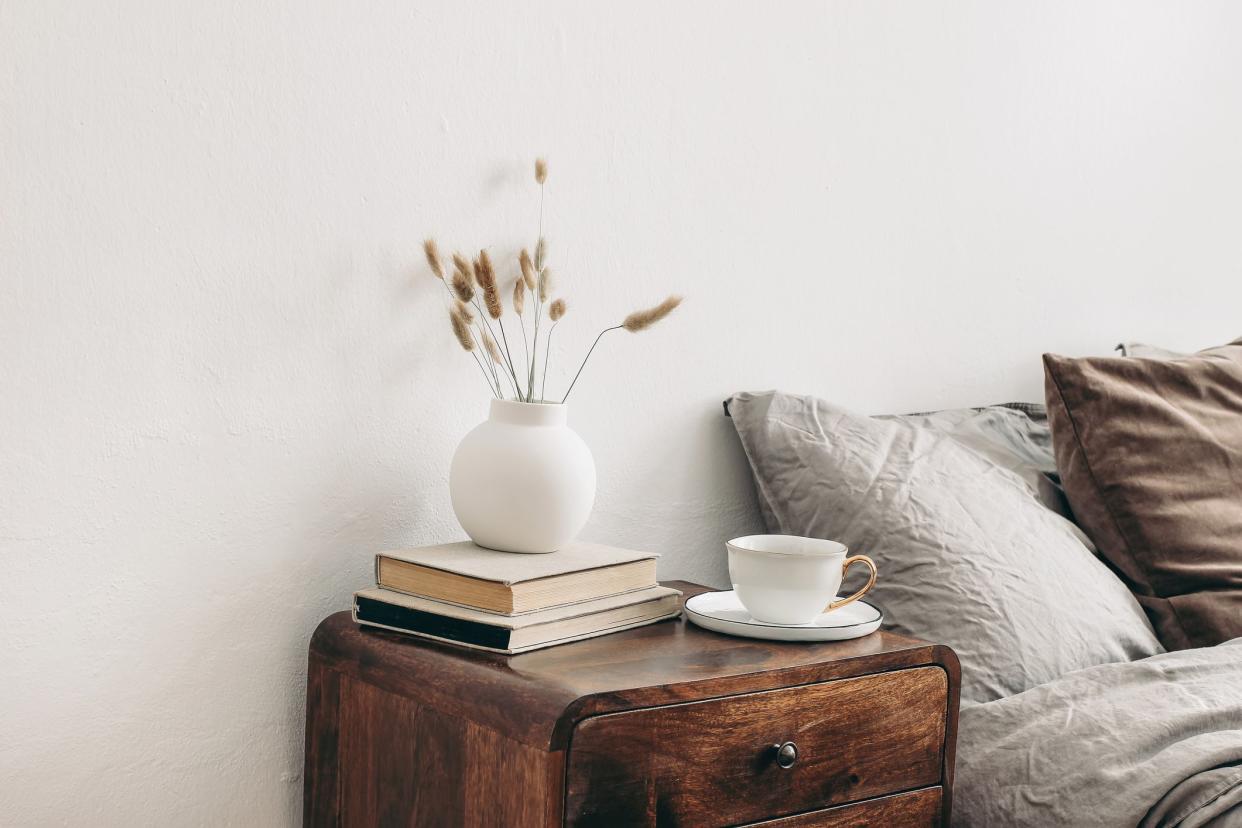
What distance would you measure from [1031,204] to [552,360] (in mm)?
935

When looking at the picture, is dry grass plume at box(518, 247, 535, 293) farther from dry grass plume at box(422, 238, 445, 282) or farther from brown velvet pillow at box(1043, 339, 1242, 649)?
brown velvet pillow at box(1043, 339, 1242, 649)

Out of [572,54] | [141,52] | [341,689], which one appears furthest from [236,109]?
[341,689]

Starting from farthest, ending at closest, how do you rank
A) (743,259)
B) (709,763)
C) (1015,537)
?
(743,259) → (1015,537) → (709,763)

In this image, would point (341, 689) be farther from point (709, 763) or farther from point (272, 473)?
point (709, 763)

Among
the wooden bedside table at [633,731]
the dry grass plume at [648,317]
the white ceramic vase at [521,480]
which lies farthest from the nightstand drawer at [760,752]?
the dry grass plume at [648,317]

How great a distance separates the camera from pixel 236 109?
106cm

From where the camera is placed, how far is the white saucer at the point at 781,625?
1.02 meters

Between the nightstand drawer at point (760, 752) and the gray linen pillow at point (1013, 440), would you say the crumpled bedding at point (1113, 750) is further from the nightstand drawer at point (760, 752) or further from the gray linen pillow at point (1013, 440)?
the gray linen pillow at point (1013, 440)

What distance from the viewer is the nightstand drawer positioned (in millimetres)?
830

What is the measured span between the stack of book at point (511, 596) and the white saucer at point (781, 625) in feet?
0.14

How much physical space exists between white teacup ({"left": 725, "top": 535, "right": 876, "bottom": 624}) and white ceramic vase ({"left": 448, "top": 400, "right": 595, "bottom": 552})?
0.55ft

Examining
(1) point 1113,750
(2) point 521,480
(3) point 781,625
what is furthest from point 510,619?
(1) point 1113,750

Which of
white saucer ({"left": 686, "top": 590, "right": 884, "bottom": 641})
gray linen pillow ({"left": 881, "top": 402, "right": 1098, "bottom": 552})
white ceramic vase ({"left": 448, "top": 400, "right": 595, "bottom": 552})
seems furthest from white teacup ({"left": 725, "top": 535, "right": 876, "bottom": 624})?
gray linen pillow ({"left": 881, "top": 402, "right": 1098, "bottom": 552})

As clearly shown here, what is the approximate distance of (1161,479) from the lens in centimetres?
142
